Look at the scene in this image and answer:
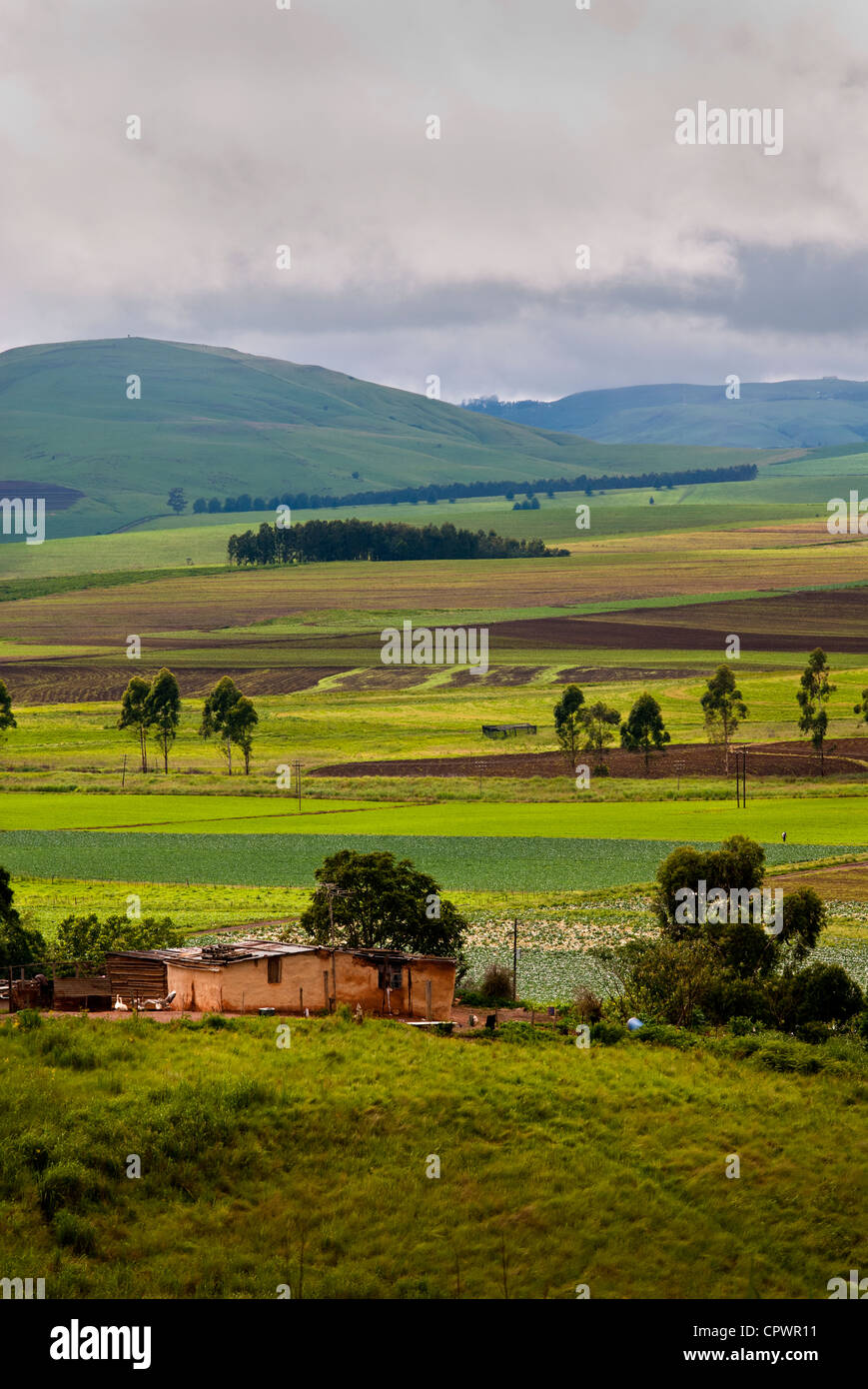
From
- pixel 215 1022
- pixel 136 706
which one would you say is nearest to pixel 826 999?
pixel 215 1022

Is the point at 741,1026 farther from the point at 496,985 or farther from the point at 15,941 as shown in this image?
the point at 15,941

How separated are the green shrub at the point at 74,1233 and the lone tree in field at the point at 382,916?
72.1 ft

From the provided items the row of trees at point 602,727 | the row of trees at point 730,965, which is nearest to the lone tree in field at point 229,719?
the row of trees at point 602,727

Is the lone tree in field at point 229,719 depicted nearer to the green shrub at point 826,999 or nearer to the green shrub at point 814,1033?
the green shrub at point 826,999

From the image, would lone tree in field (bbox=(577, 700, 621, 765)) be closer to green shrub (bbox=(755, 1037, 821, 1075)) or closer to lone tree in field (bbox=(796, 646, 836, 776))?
lone tree in field (bbox=(796, 646, 836, 776))

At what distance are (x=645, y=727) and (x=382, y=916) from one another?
231 feet

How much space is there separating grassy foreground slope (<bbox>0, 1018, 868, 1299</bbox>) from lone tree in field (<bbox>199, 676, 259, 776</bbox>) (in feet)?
264

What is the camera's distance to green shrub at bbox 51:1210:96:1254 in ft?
93.3

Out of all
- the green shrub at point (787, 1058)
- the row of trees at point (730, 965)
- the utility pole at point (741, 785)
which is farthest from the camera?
the utility pole at point (741, 785)

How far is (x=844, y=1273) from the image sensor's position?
99.2ft

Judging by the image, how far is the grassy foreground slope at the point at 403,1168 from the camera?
28656 mm

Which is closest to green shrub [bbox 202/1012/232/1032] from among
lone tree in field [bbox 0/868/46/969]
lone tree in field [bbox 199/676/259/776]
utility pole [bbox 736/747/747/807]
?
lone tree in field [bbox 0/868/46/969]
